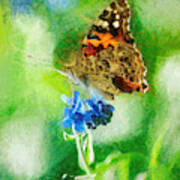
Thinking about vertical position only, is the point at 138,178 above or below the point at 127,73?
below

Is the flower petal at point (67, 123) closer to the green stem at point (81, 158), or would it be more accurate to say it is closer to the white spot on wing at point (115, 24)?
the green stem at point (81, 158)

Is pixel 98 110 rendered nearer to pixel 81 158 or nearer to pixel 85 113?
pixel 85 113

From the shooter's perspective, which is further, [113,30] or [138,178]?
[138,178]

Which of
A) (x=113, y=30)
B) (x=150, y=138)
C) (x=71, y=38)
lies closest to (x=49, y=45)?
(x=71, y=38)

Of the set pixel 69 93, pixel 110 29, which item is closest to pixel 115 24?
pixel 110 29

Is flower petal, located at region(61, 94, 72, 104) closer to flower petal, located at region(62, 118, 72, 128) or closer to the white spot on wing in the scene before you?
flower petal, located at region(62, 118, 72, 128)


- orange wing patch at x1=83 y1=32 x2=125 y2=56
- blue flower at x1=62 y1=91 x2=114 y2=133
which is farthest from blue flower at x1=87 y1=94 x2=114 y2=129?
orange wing patch at x1=83 y1=32 x2=125 y2=56

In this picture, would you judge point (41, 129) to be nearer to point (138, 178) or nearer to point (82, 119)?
point (82, 119)

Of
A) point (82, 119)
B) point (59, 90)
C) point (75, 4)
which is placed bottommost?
point (82, 119)
